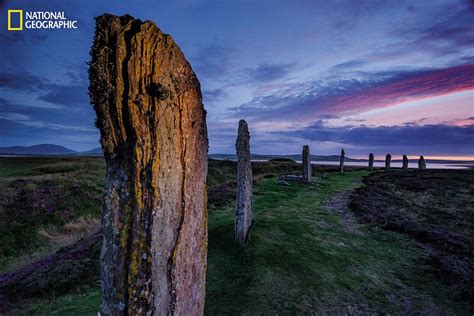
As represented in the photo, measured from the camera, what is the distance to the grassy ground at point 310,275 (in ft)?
26.0

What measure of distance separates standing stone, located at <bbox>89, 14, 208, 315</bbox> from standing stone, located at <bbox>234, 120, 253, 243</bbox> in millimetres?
7150

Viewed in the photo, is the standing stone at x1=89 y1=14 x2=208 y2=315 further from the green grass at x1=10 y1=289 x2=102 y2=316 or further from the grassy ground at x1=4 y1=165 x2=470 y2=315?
the green grass at x1=10 y1=289 x2=102 y2=316

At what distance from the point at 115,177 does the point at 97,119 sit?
802 mm

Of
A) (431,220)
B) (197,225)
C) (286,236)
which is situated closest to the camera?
(197,225)

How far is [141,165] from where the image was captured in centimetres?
378

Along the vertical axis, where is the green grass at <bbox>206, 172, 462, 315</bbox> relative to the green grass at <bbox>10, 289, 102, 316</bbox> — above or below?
above

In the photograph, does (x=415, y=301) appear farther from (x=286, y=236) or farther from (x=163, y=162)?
(x=163, y=162)

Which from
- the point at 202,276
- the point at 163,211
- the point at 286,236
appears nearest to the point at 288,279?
the point at 286,236

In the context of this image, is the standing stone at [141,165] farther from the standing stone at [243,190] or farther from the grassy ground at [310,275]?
the standing stone at [243,190]

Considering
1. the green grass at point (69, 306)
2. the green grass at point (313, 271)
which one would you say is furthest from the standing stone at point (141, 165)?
the green grass at point (69, 306)

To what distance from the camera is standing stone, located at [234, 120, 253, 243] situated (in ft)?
37.1

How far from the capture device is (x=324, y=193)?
25172 millimetres

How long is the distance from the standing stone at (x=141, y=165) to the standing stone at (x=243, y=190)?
715 cm

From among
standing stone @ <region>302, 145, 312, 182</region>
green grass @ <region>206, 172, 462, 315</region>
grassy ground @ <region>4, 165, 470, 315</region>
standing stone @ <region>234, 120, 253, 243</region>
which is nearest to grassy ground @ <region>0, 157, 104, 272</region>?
grassy ground @ <region>4, 165, 470, 315</region>
